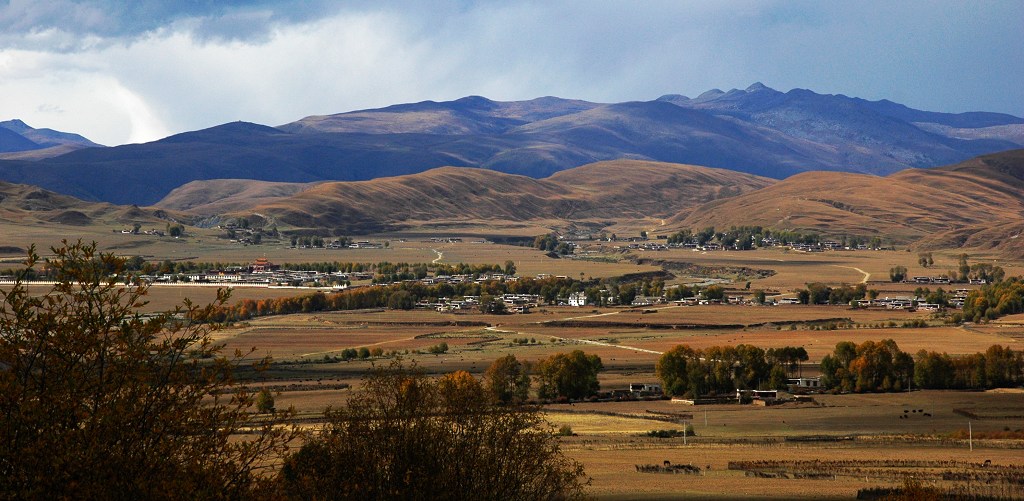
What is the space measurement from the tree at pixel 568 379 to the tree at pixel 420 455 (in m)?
44.9

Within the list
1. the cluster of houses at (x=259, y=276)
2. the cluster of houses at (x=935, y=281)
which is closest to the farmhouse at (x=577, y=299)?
the cluster of houses at (x=259, y=276)

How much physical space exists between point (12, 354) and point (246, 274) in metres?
167

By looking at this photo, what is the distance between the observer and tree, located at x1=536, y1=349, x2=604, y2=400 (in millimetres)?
77188

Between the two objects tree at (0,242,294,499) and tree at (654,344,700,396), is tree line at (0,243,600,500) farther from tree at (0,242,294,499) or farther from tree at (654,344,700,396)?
tree at (654,344,700,396)

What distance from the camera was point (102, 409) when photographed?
57.0 feet

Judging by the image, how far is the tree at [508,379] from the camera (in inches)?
2872

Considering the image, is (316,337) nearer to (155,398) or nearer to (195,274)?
(195,274)

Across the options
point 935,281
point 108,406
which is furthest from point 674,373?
point 935,281

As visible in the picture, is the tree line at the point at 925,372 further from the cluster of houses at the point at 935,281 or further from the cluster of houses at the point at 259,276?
the cluster of houses at the point at 259,276

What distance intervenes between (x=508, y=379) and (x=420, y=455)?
48.2 meters

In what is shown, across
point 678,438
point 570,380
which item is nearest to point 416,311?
point 570,380

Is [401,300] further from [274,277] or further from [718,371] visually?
[718,371]

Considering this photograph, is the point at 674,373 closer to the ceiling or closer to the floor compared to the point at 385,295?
closer to the floor

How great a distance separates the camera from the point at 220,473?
1761 centimetres
